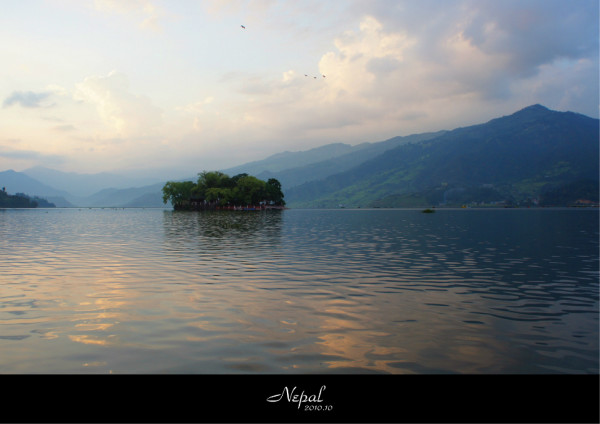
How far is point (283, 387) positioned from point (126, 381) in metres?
4.32

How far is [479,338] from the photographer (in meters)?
14.2

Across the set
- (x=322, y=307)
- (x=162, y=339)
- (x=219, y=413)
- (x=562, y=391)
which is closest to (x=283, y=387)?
(x=219, y=413)

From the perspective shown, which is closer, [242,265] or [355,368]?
[355,368]

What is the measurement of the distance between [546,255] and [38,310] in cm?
4147

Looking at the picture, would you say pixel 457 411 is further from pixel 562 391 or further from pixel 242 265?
pixel 242 265

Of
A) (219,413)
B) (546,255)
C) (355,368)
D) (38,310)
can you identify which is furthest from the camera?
(546,255)

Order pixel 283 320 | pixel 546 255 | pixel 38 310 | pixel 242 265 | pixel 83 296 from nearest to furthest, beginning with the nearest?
pixel 283 320 < pixel 38 310 < pixel 83 296 < pixel 242 265 < pixel 546 255

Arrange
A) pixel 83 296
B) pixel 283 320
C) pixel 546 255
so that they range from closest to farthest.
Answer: pixel 283 320 < pixel 83 296 < pixel 546 255

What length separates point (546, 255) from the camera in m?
38.4

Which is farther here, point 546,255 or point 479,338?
point 546,255

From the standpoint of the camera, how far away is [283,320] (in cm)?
1648

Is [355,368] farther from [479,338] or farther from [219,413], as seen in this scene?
[479,338]

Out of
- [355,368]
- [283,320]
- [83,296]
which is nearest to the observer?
[355,368]

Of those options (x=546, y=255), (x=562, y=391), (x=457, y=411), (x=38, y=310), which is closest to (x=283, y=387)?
(x=457, y=411)
